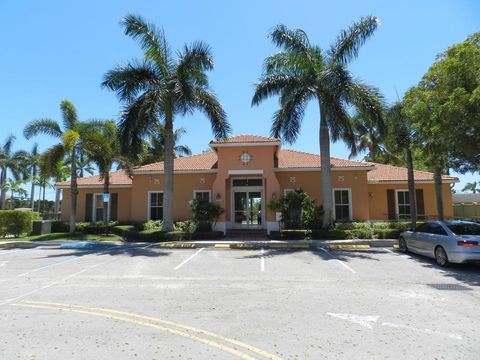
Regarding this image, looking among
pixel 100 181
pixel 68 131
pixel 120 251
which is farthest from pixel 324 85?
pixel 100 181

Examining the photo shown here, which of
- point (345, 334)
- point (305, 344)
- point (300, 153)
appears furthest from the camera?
point (300, 153)

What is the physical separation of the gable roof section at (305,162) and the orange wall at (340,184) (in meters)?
0.45

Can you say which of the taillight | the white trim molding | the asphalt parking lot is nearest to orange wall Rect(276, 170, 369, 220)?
the white trim molding

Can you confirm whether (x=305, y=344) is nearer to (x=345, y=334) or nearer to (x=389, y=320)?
(x=345, y=334)

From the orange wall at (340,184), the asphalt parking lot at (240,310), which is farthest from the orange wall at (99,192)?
the asphalt parking lot at (240,310)

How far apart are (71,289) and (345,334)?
6516 millimetres

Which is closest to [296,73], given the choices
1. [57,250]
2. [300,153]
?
[300,153]

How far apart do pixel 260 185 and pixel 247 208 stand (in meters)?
1.72

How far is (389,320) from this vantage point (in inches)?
240

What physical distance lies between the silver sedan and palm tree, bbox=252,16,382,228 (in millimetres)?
6067

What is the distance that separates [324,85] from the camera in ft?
59.5

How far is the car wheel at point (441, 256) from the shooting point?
1120 centimetres

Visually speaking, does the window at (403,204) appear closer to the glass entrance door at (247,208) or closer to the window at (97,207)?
the glass entrance door at (247,208)

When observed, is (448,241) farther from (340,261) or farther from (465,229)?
(340,261)
